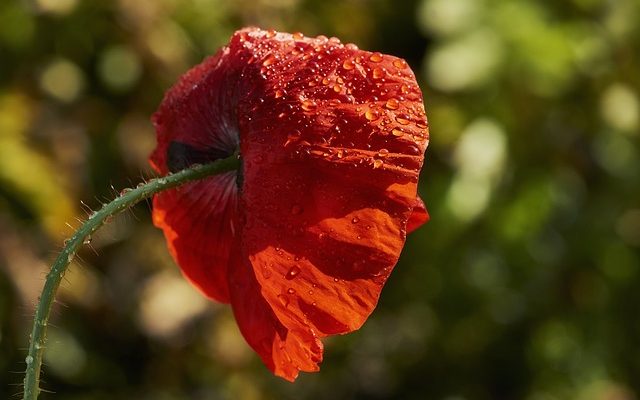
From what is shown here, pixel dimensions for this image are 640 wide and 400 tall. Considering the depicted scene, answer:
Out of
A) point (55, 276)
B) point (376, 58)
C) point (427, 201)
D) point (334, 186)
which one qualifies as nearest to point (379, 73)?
point (376, 58)

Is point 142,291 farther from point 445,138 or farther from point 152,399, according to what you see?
point 445,138

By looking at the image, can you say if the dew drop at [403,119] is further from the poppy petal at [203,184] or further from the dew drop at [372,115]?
the poppy petal at [203,184]

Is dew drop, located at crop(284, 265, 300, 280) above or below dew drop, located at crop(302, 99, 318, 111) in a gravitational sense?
below

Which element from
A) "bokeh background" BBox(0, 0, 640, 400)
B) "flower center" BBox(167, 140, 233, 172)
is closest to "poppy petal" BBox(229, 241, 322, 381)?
"flower center" BBox(167, 140, 233, 172)

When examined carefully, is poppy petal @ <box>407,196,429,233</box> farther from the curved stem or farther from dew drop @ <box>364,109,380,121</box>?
the curved stem

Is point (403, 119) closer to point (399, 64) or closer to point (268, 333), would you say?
point (399, 64)

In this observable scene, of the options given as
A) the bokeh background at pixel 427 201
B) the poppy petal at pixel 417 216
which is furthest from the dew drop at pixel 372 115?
the bokeh background at pixel 427 201
